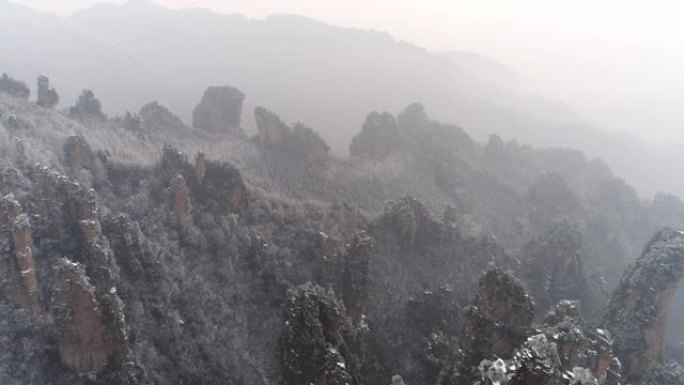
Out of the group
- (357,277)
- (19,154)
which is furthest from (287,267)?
(19,154)

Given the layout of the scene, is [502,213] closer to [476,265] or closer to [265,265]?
[476,265]

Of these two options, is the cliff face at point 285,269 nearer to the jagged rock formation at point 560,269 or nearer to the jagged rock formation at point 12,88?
the jagged rock formation at point 560,269

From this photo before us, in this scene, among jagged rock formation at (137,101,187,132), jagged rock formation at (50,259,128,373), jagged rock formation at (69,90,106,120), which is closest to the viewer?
jagged rock formation at (50,259,128,373)

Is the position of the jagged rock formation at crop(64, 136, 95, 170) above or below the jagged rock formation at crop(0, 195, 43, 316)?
above

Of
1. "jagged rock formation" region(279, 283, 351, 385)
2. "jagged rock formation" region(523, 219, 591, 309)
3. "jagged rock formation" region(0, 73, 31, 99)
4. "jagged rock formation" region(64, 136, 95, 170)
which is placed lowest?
"jagged rock formation" region(523, 219, 591, 309)

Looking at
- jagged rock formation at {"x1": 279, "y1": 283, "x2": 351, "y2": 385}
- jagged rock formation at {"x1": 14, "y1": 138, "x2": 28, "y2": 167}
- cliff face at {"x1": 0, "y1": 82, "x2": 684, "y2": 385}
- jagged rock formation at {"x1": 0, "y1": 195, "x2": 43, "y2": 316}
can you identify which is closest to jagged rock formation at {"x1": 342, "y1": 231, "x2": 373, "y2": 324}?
cliff face at {"x1": 0, "y1": 82, "x2": 684, "y2": 385}

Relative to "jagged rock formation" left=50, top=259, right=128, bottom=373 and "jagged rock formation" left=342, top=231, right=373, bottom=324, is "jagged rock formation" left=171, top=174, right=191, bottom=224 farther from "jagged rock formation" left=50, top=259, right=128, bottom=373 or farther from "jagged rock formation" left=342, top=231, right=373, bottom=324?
"jagged rock formation" left=50, top=259, right=128, bottom=373

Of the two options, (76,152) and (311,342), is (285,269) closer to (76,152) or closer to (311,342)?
(311,342)

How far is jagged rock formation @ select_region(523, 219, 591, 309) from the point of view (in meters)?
82.5

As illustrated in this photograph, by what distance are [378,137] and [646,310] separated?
2796 inches

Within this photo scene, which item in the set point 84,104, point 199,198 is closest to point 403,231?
point 199,198

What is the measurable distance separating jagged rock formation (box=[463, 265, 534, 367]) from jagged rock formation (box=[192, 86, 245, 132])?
271 ft

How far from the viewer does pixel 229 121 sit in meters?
118

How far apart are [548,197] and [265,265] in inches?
2750
